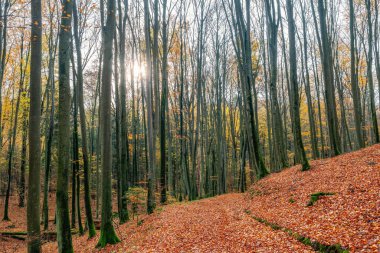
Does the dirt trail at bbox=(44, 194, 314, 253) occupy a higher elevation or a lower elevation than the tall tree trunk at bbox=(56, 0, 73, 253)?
lower

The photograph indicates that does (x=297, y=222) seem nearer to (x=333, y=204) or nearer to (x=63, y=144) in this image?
(x=333, y=204)

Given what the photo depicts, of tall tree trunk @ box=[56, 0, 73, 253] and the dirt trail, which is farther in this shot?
tall tree trunk @ box=[56, 0, 73, 253]

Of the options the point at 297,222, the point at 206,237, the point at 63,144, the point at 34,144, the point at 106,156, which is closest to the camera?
the point at 34,144

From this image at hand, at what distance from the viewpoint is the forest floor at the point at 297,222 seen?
497 cm

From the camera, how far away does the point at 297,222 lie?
254 inches

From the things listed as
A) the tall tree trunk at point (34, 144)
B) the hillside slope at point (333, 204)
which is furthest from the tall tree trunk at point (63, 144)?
the hillside slope at point (333, 204)

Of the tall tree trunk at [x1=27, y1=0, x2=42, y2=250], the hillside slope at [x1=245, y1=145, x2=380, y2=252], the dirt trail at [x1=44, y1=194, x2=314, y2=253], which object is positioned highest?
the tall tree trunk at [x1=27, y1=0, x2=42, y2=250]

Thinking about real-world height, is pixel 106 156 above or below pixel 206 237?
above

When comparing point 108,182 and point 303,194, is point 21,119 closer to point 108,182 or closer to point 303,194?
point 108,182

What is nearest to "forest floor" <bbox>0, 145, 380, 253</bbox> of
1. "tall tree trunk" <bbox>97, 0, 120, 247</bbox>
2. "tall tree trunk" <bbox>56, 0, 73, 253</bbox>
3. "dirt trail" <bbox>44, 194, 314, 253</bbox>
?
"dirt trail" <bbox>44, 194, 314, 253</bbox>

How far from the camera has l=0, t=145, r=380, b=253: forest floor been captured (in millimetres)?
4969

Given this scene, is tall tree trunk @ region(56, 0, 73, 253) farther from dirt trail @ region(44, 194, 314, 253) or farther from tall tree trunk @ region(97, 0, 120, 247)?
dirt trail @ region(44, 194, 314, 253)

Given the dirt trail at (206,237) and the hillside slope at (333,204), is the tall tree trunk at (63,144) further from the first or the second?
the hillside slope at (333,204)

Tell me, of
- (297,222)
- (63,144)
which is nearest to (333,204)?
(297,222)
